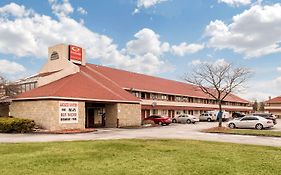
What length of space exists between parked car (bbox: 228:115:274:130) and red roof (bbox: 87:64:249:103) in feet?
54.6

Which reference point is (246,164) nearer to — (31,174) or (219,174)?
(219,174)

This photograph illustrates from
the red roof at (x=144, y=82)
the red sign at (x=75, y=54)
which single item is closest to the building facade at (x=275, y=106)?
the red roof at (x=144, y=82)

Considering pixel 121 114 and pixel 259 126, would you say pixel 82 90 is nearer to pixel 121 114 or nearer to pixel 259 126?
pixel 121 114

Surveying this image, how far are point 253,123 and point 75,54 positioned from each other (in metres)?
22.8

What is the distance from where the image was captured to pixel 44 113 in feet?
97.8

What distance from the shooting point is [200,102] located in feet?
226

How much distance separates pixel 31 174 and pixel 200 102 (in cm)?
6092

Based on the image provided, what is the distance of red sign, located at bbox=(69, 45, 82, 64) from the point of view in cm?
4056

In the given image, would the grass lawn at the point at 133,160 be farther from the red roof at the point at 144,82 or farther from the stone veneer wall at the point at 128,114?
the red roof at the point at 144,82

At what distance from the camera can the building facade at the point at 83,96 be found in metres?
30.2

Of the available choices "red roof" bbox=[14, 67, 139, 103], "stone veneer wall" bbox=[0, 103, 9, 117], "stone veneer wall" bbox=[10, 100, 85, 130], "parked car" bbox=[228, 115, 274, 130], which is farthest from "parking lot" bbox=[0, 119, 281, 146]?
"stone veneer wall" bbox=[0, 103, 9, 117]

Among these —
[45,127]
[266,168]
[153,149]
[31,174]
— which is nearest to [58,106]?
[45,127]

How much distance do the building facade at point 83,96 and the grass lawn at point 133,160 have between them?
1434cm

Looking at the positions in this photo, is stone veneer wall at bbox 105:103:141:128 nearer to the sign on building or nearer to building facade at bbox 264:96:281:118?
the sign on building
